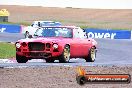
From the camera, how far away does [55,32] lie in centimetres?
1809

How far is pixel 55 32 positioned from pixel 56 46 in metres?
1.26

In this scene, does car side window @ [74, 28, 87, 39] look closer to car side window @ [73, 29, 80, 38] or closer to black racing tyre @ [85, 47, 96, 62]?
car side window @ [73, 29, 80, 38]

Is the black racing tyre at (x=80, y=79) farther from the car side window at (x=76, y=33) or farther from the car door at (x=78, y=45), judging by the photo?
the car side window at (x=76, y=33)

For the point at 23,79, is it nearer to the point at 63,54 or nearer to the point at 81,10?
the point at 63,54

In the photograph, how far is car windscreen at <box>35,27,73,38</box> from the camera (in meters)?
18.0

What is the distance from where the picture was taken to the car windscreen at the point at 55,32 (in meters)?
18.0

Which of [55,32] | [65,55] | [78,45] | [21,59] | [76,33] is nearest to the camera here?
[65,55]

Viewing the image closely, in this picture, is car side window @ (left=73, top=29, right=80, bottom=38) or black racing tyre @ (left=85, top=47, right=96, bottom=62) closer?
car side window @ (left=73, top=29, right=80, bottom=38)

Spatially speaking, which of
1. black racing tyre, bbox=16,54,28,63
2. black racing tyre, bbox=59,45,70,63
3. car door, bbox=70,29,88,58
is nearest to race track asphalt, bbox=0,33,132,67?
black racing tyre, bbox=16,54,28,63

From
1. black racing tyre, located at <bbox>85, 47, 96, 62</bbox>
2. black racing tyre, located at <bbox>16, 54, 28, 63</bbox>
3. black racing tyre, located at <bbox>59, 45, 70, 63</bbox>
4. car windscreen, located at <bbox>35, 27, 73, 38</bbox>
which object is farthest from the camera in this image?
black racing tyre, located at <bbox>85, 47, 96, 62</bbox>

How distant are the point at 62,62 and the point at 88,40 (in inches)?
79.8

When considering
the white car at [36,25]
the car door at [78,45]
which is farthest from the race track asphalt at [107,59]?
the white car at [36,25]

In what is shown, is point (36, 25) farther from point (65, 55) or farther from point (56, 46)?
point (56, 46)

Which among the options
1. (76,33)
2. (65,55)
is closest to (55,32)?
(76,33)
